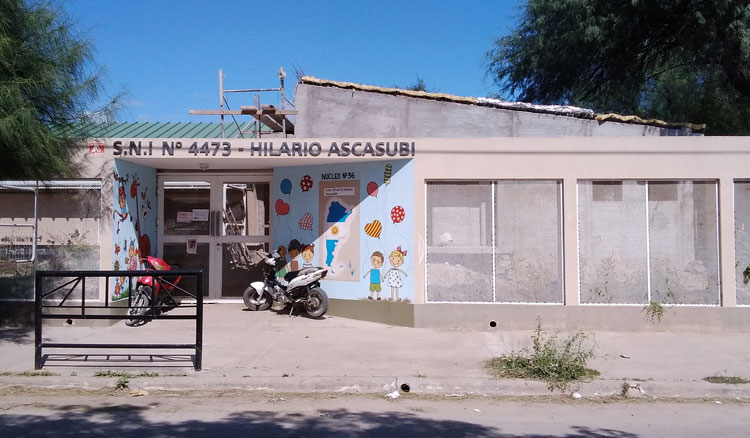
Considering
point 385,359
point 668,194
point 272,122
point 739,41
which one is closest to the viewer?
point 385,359

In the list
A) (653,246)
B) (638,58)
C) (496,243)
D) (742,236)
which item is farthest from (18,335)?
(638,58)

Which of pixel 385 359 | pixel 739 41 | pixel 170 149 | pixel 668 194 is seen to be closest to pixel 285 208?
pixel 170 149

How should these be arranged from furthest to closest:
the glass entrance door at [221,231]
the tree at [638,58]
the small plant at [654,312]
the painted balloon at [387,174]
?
the tree at [638,58] < the glass entrance door at [221,231] < the painted balloon at [387,174] < the small plant at [654,312]

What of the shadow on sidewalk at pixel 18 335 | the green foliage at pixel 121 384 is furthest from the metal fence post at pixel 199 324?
the shadow on sidewalk at pixel 18 335

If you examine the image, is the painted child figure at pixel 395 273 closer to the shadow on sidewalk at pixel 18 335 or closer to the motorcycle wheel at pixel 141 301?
the motorcycle wheel at pixel 141 301

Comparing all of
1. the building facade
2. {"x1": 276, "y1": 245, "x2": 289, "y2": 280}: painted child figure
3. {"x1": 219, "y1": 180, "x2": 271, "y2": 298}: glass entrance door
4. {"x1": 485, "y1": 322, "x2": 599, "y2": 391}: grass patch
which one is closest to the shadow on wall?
{"x1": 485, "y1": 322, "x2": 599, "y2": 391}: grass patch

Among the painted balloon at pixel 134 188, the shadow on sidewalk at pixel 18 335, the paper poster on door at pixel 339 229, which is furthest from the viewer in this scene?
the painted balloon at pixel 134 188

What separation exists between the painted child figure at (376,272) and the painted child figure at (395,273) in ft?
0.57

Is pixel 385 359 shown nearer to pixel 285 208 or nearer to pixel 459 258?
pixel 459 258

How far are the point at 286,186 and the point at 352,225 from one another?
5.53ft

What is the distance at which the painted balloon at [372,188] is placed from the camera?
11.5 m

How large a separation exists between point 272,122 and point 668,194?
9876 millimetres

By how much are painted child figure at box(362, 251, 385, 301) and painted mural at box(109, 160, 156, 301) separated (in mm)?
4257

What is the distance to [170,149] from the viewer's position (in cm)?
1140
